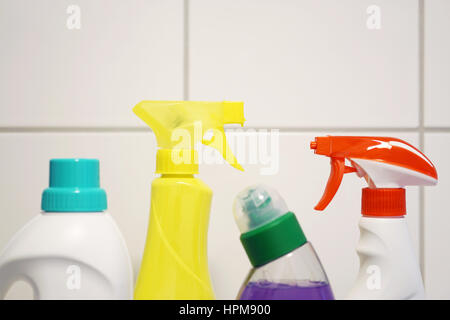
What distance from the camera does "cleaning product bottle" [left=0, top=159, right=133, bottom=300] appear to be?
37 centimetres

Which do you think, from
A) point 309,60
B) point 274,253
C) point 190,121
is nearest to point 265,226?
point 274,253

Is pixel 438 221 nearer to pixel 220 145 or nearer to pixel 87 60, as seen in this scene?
pixel 220 145

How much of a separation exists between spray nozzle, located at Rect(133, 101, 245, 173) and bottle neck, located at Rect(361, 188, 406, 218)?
117mm

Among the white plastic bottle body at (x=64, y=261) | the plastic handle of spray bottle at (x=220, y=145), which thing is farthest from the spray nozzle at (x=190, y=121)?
the white plastic bottle body at (x=64, y=261)

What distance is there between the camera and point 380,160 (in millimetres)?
422

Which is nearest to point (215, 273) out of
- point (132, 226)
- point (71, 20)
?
point (132, 226)

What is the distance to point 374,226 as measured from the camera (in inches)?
16.3

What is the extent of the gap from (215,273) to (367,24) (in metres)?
0.32

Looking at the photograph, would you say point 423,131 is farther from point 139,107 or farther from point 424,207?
point 139,107

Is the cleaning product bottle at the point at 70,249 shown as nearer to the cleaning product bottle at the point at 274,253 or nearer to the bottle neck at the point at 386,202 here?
the cleaning product bottle at the point at 274,253

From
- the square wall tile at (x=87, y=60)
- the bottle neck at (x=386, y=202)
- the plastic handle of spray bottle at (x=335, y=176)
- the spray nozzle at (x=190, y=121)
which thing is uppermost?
the square wall tile at (x=87, y=60)

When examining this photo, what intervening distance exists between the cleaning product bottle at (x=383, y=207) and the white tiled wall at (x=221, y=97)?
0.34 feet

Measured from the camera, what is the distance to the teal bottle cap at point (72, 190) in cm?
39
